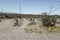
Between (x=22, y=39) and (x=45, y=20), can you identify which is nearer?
(x=22, y=39)

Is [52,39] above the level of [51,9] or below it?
below

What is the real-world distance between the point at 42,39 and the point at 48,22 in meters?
17.8

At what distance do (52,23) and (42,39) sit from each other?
17.6m

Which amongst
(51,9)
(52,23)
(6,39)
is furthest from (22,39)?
(52,23)

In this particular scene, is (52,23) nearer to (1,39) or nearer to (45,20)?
(45,20)

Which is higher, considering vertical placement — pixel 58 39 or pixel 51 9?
pixel 51 9

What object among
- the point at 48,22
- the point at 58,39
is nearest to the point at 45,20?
the point at 48,22

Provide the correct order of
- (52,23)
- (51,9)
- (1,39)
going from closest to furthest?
(1,39), (51,9), (52,23)

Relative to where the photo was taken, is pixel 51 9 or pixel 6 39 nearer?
pixel 6 39

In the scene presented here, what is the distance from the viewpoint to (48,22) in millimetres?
30016

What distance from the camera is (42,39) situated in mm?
12469

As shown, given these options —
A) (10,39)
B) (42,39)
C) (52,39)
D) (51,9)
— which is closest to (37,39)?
(42,39)

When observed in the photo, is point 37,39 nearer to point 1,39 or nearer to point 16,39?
point 16,39

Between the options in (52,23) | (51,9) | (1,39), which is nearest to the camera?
(1,39)
